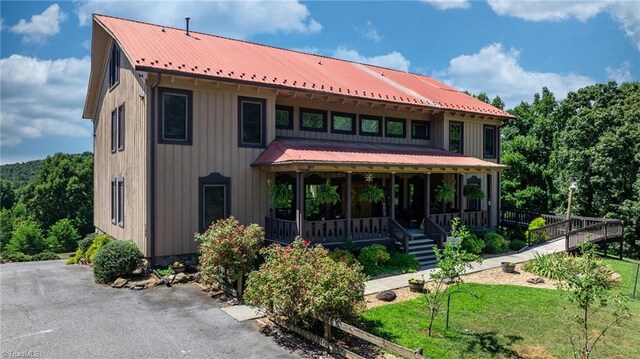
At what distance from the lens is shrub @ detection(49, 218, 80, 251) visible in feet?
122

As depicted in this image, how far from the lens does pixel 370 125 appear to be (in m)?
19.5

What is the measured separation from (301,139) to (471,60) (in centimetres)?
1325

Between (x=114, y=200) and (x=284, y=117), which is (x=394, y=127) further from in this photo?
(x=114, y=200)

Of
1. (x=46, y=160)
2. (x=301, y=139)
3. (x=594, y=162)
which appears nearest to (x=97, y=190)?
(x=301, y=139)

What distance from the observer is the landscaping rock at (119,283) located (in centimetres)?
1238

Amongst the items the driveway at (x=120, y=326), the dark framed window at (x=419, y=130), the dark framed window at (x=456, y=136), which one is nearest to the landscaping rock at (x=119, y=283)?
the driveway at (x=120, y=326)

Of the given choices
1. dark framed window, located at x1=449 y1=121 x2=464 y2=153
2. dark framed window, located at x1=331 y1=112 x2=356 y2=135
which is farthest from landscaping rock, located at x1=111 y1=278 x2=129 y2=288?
dark framed window, located at x1=449 y1=121 x2=464 y2=153

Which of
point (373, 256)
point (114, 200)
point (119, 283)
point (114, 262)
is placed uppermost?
point (114, 200)

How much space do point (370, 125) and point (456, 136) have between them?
17.7 ft

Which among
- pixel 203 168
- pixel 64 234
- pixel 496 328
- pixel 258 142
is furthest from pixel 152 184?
pixel 64 234

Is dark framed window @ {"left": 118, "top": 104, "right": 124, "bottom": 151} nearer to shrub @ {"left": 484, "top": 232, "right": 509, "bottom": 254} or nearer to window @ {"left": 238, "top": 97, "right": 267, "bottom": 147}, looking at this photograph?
window @ {"left": 238, "top": 97, "right": 267, "bottom": 147}

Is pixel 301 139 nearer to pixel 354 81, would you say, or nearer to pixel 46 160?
pixel 354 81

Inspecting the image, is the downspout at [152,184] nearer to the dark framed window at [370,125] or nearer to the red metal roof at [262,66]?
the red metal roof at [262,66]

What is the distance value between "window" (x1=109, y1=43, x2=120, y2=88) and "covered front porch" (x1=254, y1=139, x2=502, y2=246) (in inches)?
309
